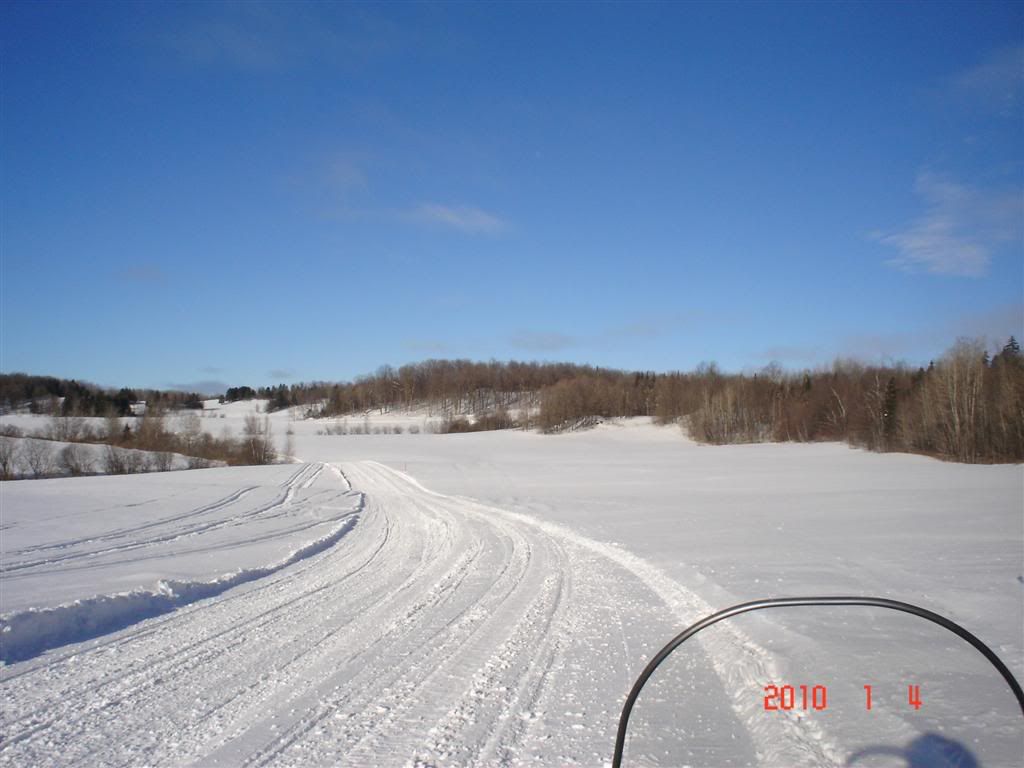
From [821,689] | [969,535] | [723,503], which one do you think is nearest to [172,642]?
[821,689]

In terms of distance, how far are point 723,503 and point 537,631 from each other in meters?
15.5

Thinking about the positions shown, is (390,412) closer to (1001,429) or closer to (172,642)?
(1001,429)

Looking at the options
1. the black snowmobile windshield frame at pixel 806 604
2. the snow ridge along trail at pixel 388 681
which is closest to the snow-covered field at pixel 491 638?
the snow ridge along trail at pixel 388 681

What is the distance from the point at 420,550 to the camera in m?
12.6

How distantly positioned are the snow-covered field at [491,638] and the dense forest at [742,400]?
91.0 ft

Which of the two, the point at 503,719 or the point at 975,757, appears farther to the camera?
the point at 503,719

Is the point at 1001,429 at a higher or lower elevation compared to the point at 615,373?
lower

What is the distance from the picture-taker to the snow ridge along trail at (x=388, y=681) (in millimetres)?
4145

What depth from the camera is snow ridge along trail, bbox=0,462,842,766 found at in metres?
4.14

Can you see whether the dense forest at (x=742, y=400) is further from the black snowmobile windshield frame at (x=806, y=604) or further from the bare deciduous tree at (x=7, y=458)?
the black snowmobile windshield frame at (x=806, y=604)
